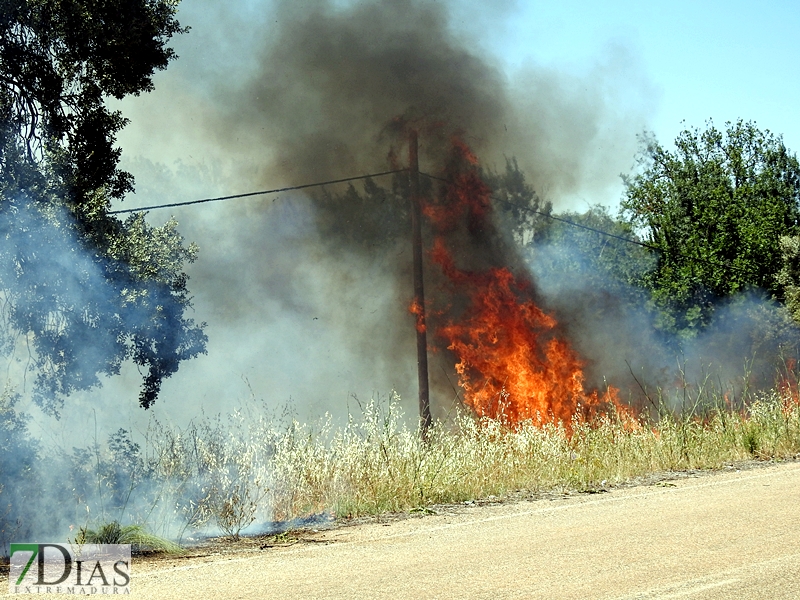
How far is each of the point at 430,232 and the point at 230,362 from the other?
8.46 metres

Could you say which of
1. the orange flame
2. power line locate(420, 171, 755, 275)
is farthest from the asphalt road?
power line locate(420, 171, 755, 275)

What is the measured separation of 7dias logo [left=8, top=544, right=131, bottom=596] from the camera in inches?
223

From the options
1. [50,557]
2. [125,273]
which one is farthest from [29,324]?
[50,557]

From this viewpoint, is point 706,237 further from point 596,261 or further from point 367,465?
point 367,465

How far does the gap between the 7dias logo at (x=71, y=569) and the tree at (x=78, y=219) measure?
287cm

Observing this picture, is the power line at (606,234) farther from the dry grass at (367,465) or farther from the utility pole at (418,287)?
the dry grass at (367,465)

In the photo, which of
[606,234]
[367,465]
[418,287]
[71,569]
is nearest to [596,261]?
[606,234]

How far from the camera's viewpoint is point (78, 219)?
9.75m

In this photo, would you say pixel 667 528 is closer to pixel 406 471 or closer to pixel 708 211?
pixel 406 471

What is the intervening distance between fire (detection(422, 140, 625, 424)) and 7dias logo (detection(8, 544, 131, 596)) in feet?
40.4

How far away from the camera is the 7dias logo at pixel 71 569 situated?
5.67 metres

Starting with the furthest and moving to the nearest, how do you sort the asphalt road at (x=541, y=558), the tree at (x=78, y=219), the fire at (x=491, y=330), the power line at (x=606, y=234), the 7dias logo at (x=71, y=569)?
the power line at (x=606, y=234), the fire at (x=491, y=330), the tree at (x=78, y=219), the 7dias logo at (x=71, y=569), the asphalt road at (x=541, y=558)

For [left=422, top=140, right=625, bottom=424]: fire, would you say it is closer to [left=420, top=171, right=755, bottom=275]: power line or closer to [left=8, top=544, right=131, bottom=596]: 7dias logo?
[left=420, top=171, right=755, bottom=275]: power line

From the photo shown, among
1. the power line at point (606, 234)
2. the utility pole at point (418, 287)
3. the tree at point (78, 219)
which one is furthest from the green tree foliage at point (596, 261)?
the tree at point (78, 219)
